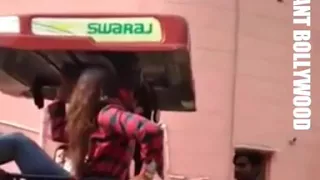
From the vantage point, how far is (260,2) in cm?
80

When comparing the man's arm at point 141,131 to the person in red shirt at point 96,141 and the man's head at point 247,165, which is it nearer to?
the person in red shirt at point 96,141

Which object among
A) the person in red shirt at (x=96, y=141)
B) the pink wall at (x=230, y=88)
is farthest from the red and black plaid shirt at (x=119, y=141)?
the pink wall at (x=230, y=88)

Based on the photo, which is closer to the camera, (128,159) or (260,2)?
(128,159)

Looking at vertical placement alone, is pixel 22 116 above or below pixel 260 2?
below

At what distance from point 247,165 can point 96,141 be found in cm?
22

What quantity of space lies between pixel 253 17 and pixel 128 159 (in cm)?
27

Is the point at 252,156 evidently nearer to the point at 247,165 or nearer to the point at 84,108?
the point at 247,165

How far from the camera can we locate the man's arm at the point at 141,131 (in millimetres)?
599

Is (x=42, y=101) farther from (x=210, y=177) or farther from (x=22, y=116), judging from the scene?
(x=210, y=177)

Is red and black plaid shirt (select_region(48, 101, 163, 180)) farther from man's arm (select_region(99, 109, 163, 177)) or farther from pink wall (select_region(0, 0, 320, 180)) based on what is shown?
pink wall (select_region(0, 0, 320, 180))

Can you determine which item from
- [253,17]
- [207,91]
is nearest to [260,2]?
[253,17]

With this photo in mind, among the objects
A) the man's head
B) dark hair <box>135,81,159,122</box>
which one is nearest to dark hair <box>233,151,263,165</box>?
the man's head

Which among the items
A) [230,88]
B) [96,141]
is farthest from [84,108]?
[230,88]

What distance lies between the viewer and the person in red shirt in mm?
604
